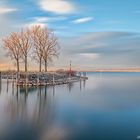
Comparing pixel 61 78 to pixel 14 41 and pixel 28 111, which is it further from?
pixel 28 111

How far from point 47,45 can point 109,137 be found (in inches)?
2013

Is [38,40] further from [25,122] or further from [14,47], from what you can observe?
[25,122]

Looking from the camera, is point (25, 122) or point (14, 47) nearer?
point (25, 122)

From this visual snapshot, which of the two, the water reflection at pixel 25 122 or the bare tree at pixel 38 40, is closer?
the water reflection at pixel 25 122

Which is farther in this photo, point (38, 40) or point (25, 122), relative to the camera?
point (38, 40)

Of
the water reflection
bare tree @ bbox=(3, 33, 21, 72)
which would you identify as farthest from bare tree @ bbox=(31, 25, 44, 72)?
the water reflection

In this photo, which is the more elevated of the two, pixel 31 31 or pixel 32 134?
pixel 31 31

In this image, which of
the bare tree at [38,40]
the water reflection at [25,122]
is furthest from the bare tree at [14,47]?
the water reflection at [25,122]

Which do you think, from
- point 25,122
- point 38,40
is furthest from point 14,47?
point 25,122

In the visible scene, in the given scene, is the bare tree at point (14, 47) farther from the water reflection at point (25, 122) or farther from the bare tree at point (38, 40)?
the water reflection at point (25, 122)

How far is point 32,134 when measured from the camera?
17141 mm

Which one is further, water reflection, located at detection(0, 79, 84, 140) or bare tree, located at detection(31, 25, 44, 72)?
bare tree, located at detection(31, 25, 44, 72)

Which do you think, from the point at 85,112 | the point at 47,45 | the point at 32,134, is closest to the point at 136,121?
the point at 85,112

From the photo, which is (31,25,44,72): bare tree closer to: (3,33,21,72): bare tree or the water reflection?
(3,33,21,72): bare tree
